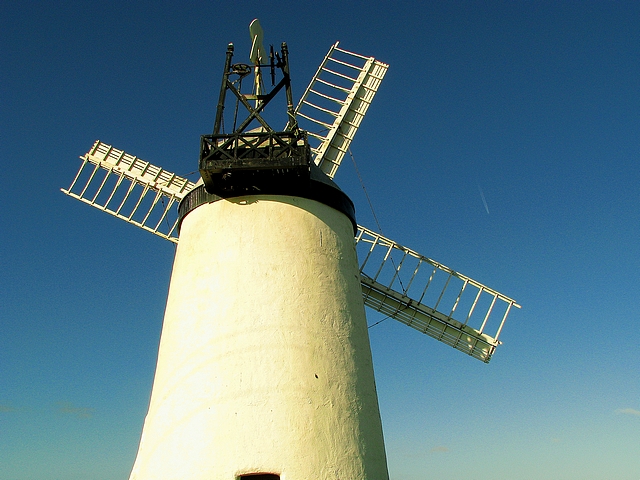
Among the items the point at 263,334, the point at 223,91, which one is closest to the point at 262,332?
the point at 263,334

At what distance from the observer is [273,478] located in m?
5.28

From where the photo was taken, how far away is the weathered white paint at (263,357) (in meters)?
5.21

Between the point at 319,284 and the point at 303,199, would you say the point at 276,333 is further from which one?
the point at 303,199

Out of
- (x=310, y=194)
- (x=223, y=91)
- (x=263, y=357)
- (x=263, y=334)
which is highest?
(x=223, y=91)

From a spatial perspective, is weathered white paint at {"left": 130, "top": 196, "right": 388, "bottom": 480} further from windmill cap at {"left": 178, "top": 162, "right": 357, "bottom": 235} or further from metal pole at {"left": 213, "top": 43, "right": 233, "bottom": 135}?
metal pole at {"left": 213, "top": 43, "right": 233, "bottom": 135}

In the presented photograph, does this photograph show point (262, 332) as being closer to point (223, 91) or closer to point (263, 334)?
point (263, 334)

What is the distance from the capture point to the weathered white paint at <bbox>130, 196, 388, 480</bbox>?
17.1ft

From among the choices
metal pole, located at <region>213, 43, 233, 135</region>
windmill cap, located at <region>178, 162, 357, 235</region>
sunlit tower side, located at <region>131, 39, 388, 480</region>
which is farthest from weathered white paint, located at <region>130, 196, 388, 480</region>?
metal pole, located at <region>213, 43, 233, 135</region>

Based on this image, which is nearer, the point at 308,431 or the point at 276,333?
the point at 308,431

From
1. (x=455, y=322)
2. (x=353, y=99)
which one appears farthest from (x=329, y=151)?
(x=455, y=322)

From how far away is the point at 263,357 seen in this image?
218 inches

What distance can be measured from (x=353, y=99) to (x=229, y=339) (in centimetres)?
753

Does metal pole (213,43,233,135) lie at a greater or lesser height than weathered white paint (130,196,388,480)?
greater

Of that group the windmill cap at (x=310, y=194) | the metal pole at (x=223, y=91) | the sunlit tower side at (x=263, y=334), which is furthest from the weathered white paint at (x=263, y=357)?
the metal pole at (x=223, y=91)
